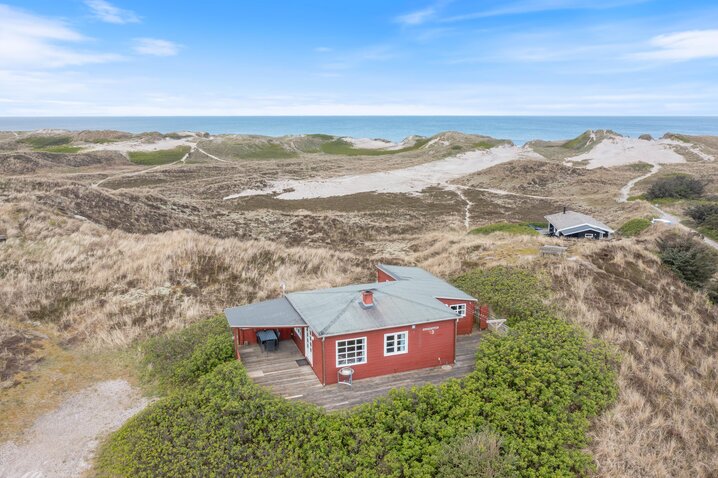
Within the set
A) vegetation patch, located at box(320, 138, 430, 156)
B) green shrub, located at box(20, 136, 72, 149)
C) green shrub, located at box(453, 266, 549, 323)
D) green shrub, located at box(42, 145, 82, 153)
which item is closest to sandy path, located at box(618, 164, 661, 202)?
green shrub, located at box(453, 266, 549, 323)

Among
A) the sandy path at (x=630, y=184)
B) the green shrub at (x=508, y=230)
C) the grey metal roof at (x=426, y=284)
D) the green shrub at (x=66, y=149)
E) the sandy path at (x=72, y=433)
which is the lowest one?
the sandy path at (x=630, y=184)

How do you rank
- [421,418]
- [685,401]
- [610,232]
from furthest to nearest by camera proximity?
[610,232], [685,401], [421,418]

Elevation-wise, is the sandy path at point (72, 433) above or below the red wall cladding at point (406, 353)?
below

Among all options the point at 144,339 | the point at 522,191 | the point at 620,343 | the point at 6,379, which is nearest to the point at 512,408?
the point at 620,343

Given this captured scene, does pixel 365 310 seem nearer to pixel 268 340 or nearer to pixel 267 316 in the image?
pixel 267 316

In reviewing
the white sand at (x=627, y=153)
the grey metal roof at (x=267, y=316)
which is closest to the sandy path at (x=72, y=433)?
the grey metal roof at (x=267, y=316)

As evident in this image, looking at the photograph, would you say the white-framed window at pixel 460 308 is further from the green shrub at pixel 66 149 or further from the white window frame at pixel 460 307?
the green shrub at pixel 66 149

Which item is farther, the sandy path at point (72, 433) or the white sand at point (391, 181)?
the white sand at point (391, 181)

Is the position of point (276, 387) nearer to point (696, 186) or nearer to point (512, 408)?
point (512, 408)
